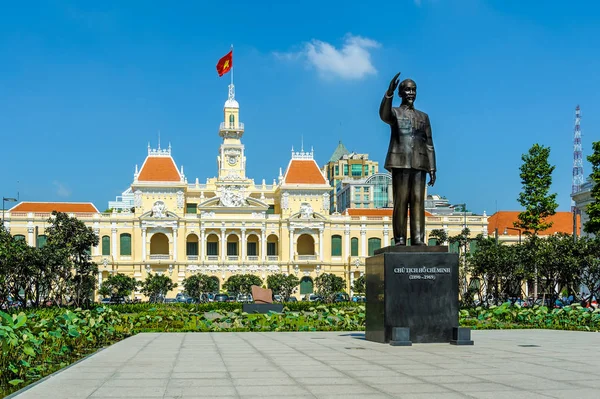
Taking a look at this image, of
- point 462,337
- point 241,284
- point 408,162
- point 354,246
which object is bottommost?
point 241,284

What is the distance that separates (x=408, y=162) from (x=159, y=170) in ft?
214

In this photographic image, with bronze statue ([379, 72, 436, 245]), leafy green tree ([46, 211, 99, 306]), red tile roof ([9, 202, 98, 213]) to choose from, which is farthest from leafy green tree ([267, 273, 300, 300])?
bronze statue ([379, 72, 436, 245])

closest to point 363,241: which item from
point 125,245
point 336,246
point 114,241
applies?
point 336,246

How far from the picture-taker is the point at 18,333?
11.8m

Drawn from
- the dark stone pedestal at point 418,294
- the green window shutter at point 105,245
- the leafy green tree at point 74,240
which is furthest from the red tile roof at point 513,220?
the dark stone pedestal at point 418,294

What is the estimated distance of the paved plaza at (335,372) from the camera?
9.12 meters

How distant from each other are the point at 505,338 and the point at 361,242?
6178 cm

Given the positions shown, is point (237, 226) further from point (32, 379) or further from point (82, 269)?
point (32, 379)

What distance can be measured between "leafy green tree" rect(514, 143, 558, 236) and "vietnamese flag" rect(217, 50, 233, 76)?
116 feet

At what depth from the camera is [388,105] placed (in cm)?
1648

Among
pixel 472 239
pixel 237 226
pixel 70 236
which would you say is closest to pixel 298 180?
pixel 237 226

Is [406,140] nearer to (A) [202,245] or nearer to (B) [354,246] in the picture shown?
(A) [202,245]

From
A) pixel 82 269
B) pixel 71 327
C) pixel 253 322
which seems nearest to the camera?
pixel 71 327

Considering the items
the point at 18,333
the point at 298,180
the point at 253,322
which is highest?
the point at 298,180
